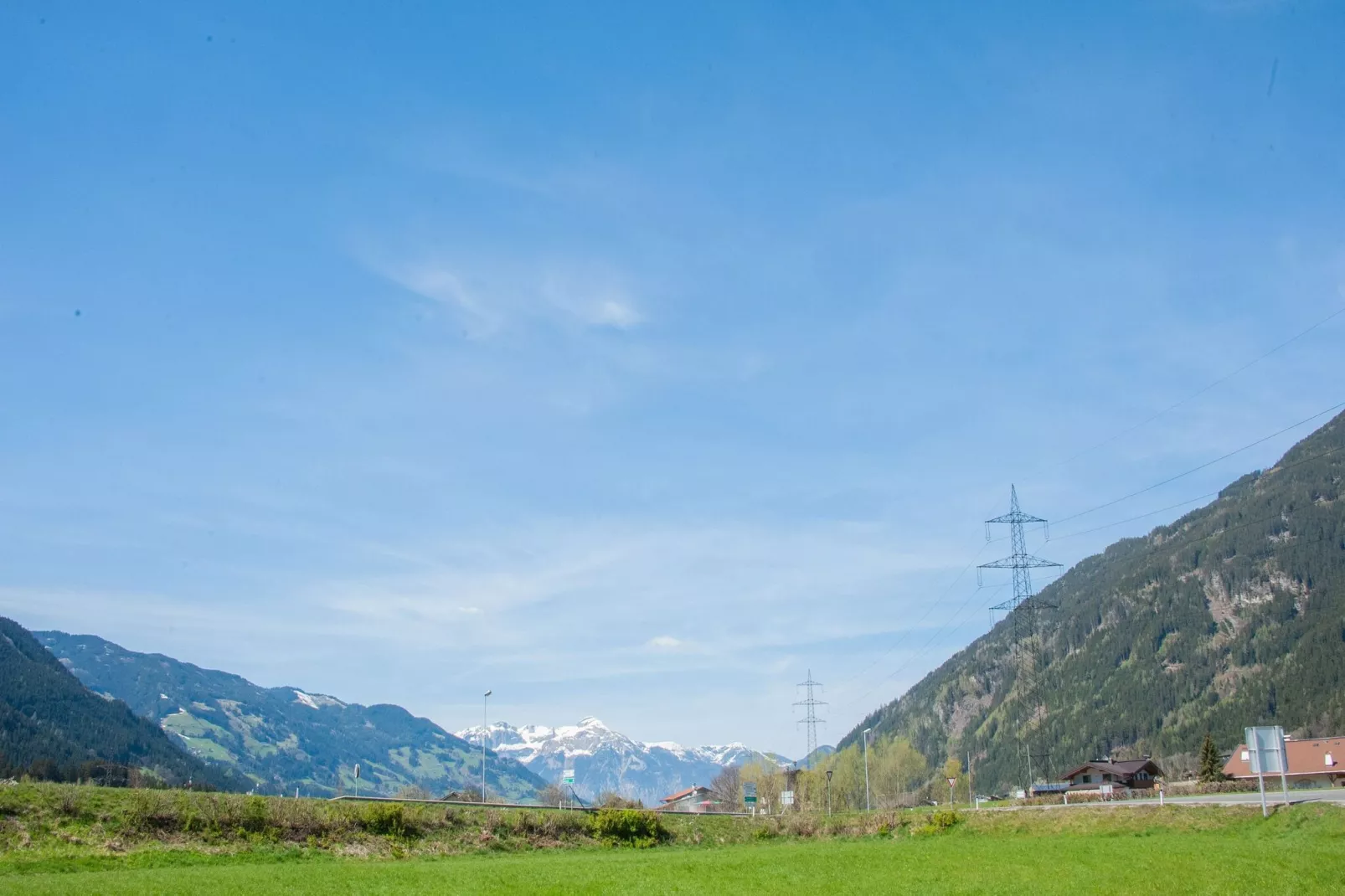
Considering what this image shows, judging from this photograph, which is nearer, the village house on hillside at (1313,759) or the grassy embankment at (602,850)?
the grassy embankment at (602,850)

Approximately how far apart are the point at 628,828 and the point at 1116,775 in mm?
116670

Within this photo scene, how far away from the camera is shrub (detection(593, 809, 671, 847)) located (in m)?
67.9

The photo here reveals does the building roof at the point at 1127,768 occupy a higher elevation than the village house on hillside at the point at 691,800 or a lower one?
higher

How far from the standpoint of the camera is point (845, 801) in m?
167

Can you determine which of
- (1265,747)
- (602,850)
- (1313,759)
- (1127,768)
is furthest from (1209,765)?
(602,850)

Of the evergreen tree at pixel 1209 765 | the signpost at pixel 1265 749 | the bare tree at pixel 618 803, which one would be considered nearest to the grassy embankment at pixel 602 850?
the signpost at pixel 1265 749

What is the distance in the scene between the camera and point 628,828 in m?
68.8

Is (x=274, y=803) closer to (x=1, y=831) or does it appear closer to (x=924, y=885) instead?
(x=1, y=831)

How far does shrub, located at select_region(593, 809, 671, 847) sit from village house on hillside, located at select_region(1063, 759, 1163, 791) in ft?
346

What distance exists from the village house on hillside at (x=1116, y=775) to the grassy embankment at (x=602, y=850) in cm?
10079

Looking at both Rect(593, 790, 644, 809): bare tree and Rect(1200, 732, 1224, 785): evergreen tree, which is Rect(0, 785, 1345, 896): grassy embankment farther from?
Rect(1200, 732, 1224, 785): evergreen tree

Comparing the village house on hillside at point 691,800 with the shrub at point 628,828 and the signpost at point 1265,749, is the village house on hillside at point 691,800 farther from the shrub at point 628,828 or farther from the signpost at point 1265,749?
the signpost at point 1265,749

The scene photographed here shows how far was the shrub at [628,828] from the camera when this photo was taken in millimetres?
67875

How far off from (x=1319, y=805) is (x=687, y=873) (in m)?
29.3
